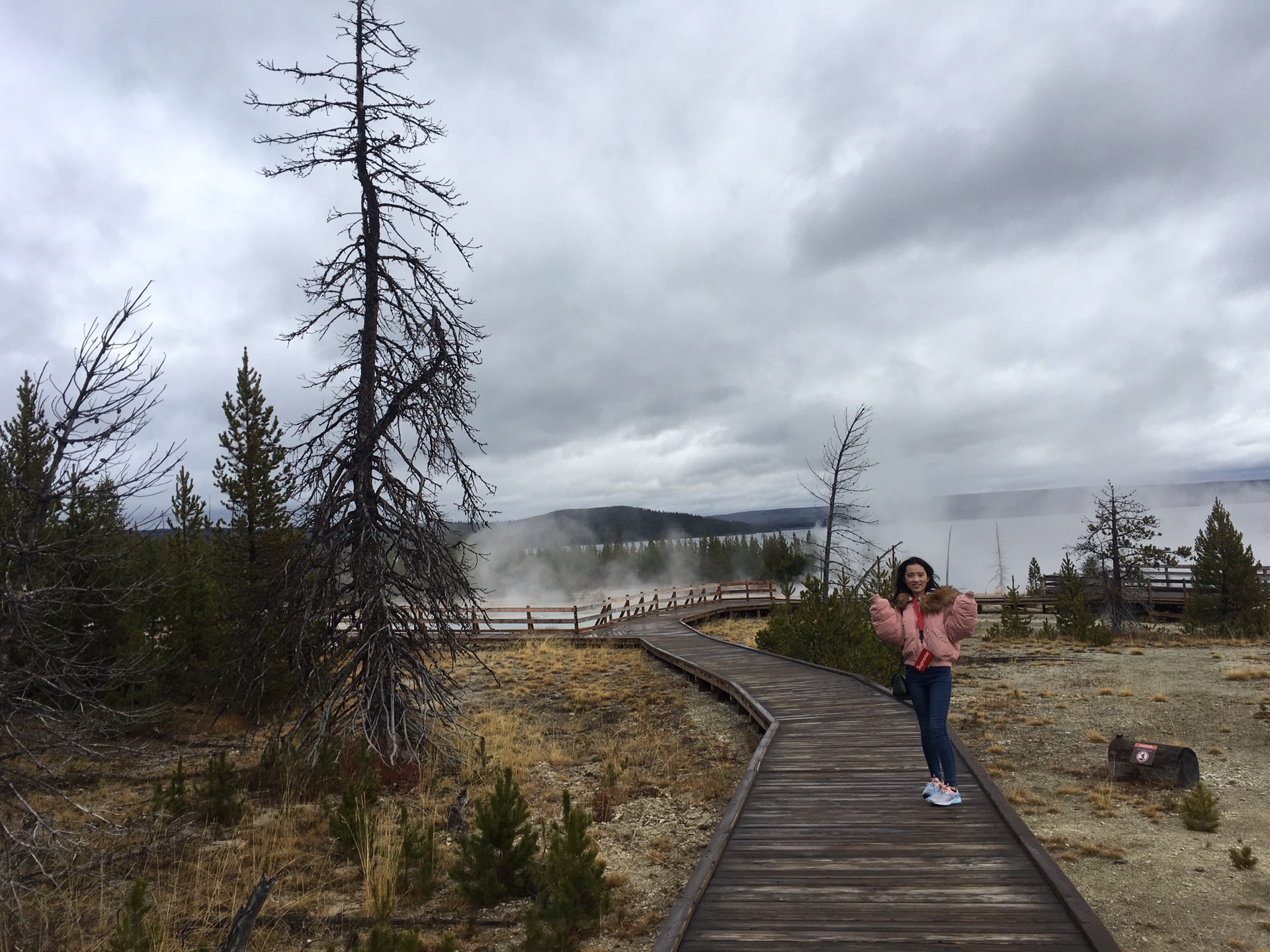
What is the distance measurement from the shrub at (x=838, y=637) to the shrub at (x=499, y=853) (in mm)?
9005

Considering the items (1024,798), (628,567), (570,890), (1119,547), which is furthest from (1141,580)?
(628,567)

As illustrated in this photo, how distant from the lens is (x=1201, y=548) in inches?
990

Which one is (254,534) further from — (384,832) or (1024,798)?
(1024,798)

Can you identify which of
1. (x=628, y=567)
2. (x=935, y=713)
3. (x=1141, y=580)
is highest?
(x=935, y=713)

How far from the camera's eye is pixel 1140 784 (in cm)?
830

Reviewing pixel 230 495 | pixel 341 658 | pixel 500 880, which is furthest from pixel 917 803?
pixel 230 495

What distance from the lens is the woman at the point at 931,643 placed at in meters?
5.55

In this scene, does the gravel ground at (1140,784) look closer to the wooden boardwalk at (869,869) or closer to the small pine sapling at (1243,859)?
the small pine sapling at (1243,859)

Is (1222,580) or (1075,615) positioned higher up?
(1222,580)

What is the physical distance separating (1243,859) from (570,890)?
601 centimetres

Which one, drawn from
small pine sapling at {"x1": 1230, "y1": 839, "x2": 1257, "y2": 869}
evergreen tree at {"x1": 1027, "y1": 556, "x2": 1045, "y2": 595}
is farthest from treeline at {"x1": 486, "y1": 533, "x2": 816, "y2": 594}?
small pine sapling at {"x1": 1230, "y1": 839, "x2": 1257, "y2": 869}

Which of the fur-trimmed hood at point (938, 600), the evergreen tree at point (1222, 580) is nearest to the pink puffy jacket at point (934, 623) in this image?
the fur-trimmed hood at point (938, 600)

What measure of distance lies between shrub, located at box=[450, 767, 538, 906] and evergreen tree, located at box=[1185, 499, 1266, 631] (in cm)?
2673

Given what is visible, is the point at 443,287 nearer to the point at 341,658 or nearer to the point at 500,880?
the point at 341,658
